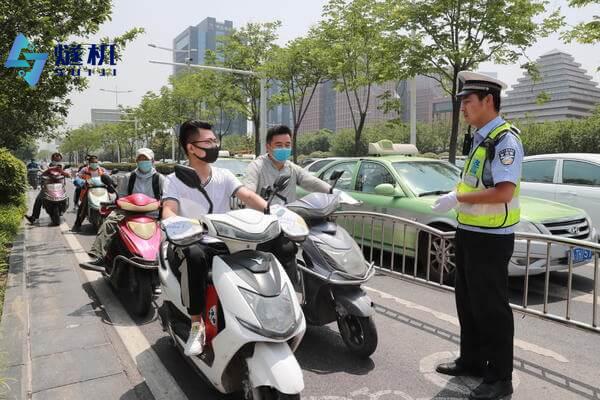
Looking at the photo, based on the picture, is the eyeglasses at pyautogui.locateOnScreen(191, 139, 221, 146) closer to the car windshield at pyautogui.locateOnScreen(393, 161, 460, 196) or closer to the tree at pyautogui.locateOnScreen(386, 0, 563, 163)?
the car windshield at pyautogui.locateOnScreen(393, 161, 460, 196)

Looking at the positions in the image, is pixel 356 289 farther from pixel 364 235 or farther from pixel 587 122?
pixel 587 122

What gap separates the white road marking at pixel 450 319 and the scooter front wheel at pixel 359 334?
1.14 m

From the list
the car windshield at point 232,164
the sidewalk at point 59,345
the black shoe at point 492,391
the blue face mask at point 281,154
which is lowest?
the sidewalk at point 59,345

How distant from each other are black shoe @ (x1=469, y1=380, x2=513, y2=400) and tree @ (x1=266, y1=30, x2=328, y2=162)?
659 inches

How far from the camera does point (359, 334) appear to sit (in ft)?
12.0

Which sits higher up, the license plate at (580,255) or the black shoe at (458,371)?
the license plate at (580,255)

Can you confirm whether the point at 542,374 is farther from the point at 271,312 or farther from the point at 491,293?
the point at 271,312

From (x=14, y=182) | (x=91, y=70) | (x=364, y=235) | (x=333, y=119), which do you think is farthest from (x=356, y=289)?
(x=333, y=119)

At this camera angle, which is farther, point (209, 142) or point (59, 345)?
point (59, 345)

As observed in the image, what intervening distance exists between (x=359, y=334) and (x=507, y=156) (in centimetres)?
168

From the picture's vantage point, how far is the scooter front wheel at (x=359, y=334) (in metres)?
3.48

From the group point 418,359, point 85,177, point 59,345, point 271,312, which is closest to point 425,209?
point 418,359

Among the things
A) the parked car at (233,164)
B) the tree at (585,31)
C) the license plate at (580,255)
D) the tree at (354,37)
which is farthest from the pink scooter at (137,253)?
the tree at (354,37)

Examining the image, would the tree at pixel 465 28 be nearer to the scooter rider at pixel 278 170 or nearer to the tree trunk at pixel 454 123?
the tree trunk at pixel 454 123
